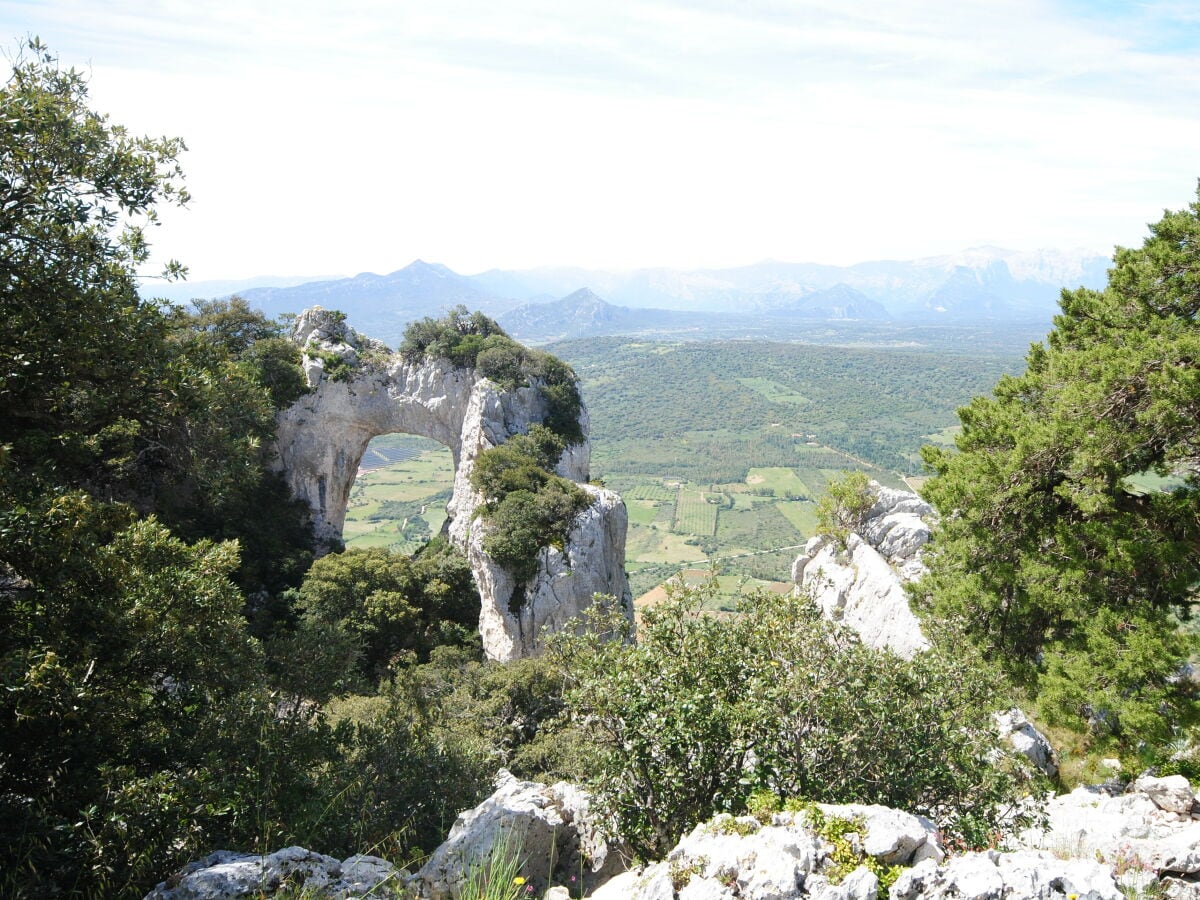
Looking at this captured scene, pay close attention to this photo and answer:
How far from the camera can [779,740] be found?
805 cm

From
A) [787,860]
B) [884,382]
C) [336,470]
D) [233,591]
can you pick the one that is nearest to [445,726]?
[233,591]

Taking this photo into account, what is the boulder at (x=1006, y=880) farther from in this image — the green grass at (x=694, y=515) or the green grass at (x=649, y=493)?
the green grass at (x=649, y=493)

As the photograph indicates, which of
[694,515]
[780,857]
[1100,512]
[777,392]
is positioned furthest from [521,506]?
[777,392]

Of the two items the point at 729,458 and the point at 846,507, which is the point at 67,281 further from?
the point at 729,458

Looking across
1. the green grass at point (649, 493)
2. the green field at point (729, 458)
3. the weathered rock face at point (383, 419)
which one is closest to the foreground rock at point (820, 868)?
the weathered rock face at point (383, 419)

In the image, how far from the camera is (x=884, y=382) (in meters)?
190

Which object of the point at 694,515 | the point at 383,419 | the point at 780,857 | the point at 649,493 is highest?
the point at 383,419

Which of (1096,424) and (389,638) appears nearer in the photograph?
(1096,424)

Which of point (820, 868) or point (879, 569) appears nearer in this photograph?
point (820, 868)

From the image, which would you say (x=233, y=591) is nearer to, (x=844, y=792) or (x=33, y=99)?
→ (x=33, y=99)

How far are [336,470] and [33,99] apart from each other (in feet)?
102

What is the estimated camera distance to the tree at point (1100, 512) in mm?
10945

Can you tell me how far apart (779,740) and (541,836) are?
396 cm

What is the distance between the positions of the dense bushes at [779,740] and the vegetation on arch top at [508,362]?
26.0 meters
